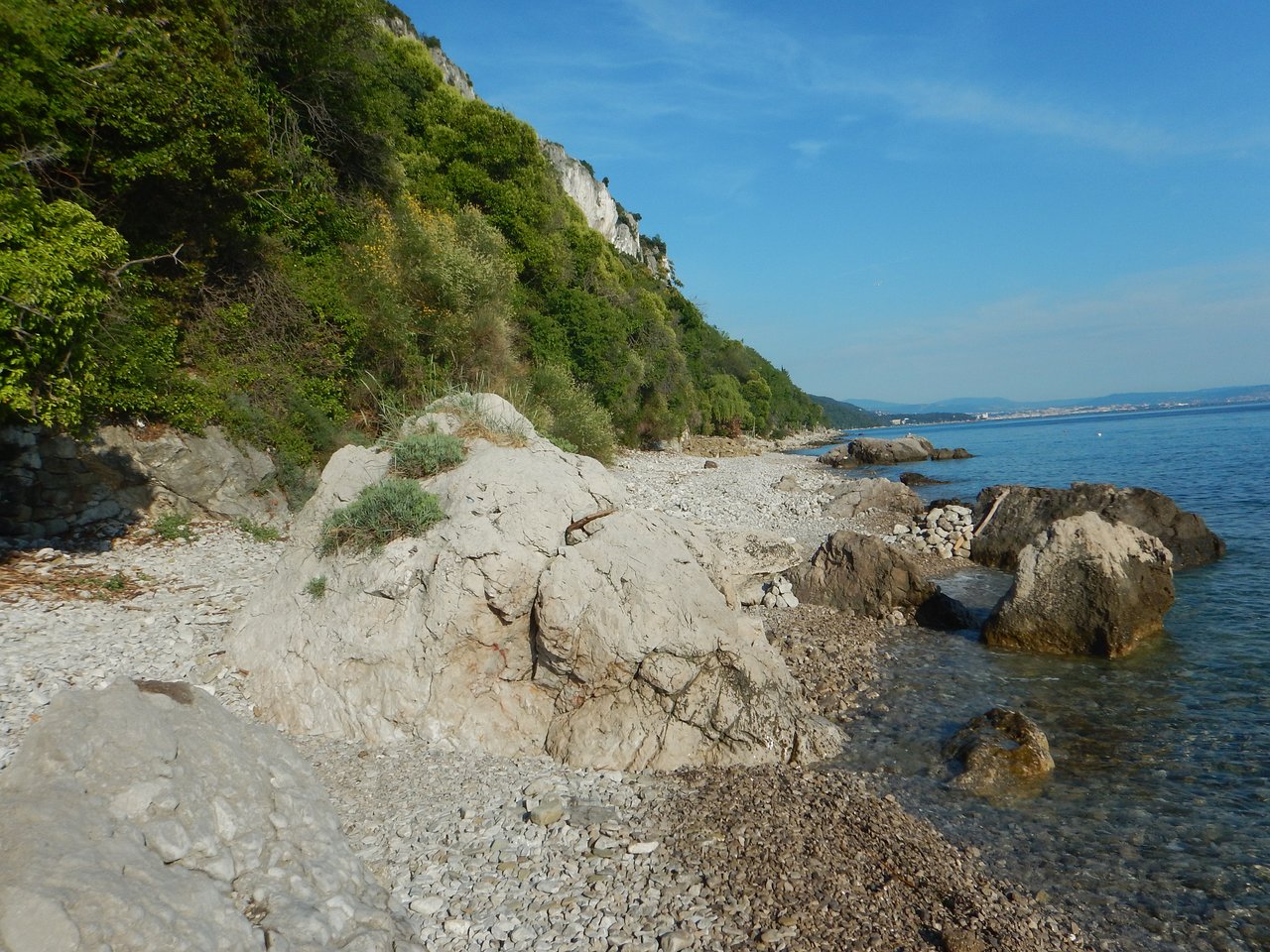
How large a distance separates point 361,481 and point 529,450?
2.34 m

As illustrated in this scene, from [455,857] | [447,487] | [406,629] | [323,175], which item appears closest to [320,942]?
[455,857]

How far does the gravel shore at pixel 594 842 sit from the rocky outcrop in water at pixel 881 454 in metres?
52.4

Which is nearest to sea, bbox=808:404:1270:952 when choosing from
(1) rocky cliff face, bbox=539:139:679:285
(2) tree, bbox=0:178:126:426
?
(2) tree, bbox=0:178:126:426

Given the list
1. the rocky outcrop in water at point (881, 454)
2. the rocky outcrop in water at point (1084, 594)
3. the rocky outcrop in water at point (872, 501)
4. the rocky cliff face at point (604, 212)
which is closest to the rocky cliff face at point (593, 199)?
the rocky cliff face at point (604, 212)

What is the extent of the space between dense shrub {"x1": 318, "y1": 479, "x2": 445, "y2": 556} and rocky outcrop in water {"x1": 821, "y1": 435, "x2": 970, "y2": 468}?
170ft

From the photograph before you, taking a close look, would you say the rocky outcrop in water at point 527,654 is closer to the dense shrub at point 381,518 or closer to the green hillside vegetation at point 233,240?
the dense shrub at point 381,518

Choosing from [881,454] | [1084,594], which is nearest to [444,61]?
[881,454]

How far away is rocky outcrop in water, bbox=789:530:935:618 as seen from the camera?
14617 millimetres

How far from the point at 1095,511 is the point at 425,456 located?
18418 millimetres

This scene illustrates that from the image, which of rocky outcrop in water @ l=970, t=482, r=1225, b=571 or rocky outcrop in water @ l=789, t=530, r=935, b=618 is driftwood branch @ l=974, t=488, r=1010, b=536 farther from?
rocky outcrop in water @ l=789, t=530, r=935, b=618

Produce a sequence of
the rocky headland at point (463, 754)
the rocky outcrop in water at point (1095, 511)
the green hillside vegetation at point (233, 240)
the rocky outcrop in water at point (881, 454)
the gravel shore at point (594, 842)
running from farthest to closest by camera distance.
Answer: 1. the rocky outcrop in water at point (881, 454)
2. the rocky outcrop in water at point (1095, 511)
3. the green hillside vegetation at point (233, 240)
4. the gravel shore at point (594, 842)
5. the rocky headland at point (463, 754)

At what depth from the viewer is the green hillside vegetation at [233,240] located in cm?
878

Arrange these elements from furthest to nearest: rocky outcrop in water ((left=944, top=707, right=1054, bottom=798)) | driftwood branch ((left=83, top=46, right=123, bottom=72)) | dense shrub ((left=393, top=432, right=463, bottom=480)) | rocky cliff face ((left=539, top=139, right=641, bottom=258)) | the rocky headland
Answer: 1. rocky cliff face ((left=539, top=139, right=641, bottom=258))
2. driftwood branch ((left=83, top=46, right=123, bottom=72))
3. dense shrub ((left=393, top=432, right=463, bottom=480))
4. rocky outcrop in water ((left=944, top=707, right=1054, bottom=798))
5. the rocky headland

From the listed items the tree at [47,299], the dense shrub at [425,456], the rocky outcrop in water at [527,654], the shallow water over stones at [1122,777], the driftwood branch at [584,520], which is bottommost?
the shallow water over stones at [1122,777]
